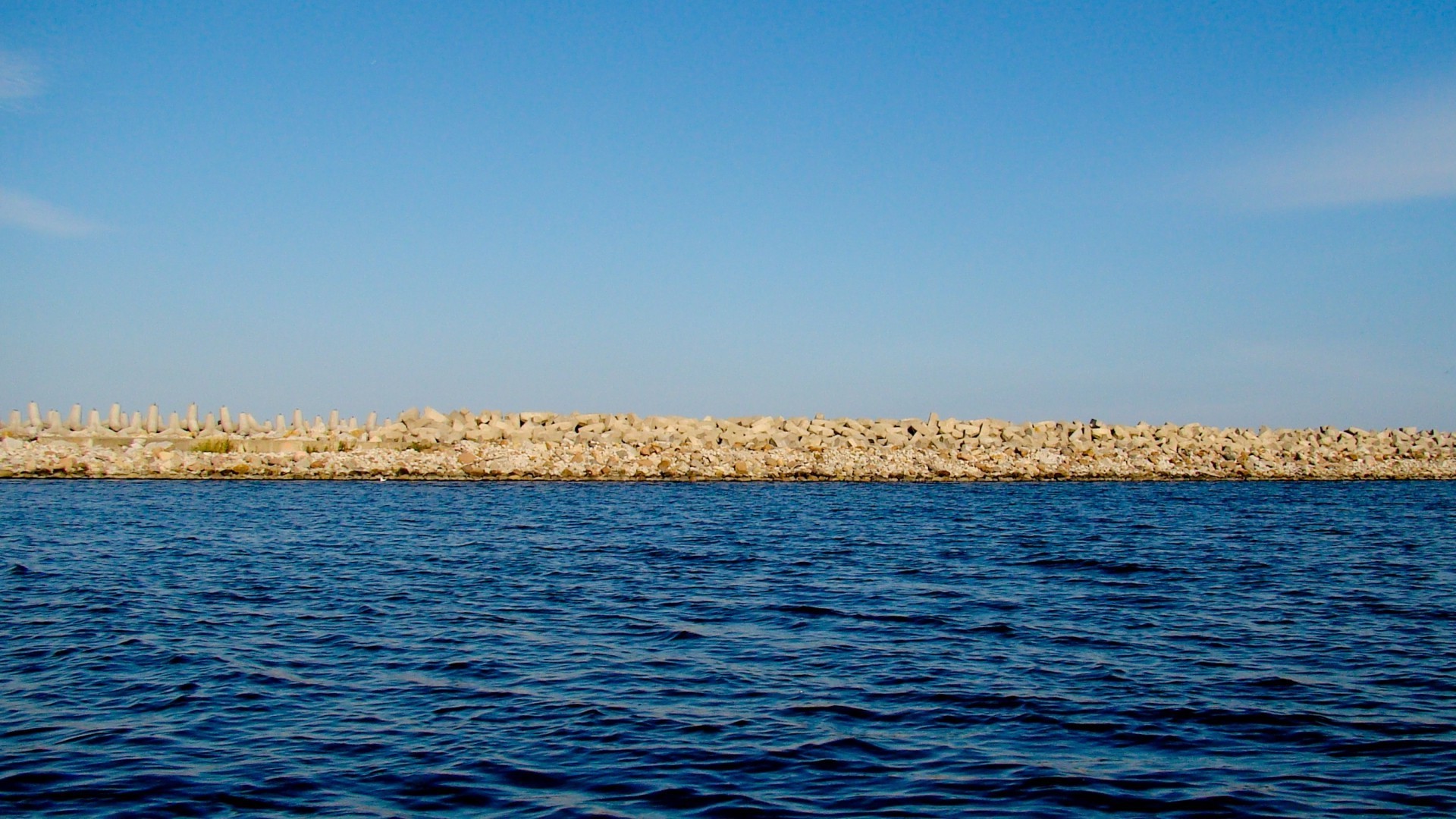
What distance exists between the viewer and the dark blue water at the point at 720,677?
6.79 metres

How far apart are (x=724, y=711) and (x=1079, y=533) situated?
17.2 m

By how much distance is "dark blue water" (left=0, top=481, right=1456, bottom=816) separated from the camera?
22.3 feet

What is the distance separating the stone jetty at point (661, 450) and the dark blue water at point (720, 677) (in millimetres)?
20433

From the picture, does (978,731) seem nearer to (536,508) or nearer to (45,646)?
(45,646)

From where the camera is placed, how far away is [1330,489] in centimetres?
4331

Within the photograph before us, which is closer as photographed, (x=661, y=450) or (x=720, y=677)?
(x=720, y=677)

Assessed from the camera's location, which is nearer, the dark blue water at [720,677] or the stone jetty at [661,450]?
the dark blue water at [720,677]

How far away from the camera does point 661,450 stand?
4475 centimetres

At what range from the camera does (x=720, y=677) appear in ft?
31.8

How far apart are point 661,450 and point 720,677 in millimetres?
35151

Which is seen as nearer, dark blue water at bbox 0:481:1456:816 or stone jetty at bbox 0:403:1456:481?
dark blue water at bbox 0:481:1456:816

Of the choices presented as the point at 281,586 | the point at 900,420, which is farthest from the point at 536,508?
the point at 900,420

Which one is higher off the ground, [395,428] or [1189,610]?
[395,428]

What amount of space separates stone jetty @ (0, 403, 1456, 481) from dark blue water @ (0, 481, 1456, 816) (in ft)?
67.0
